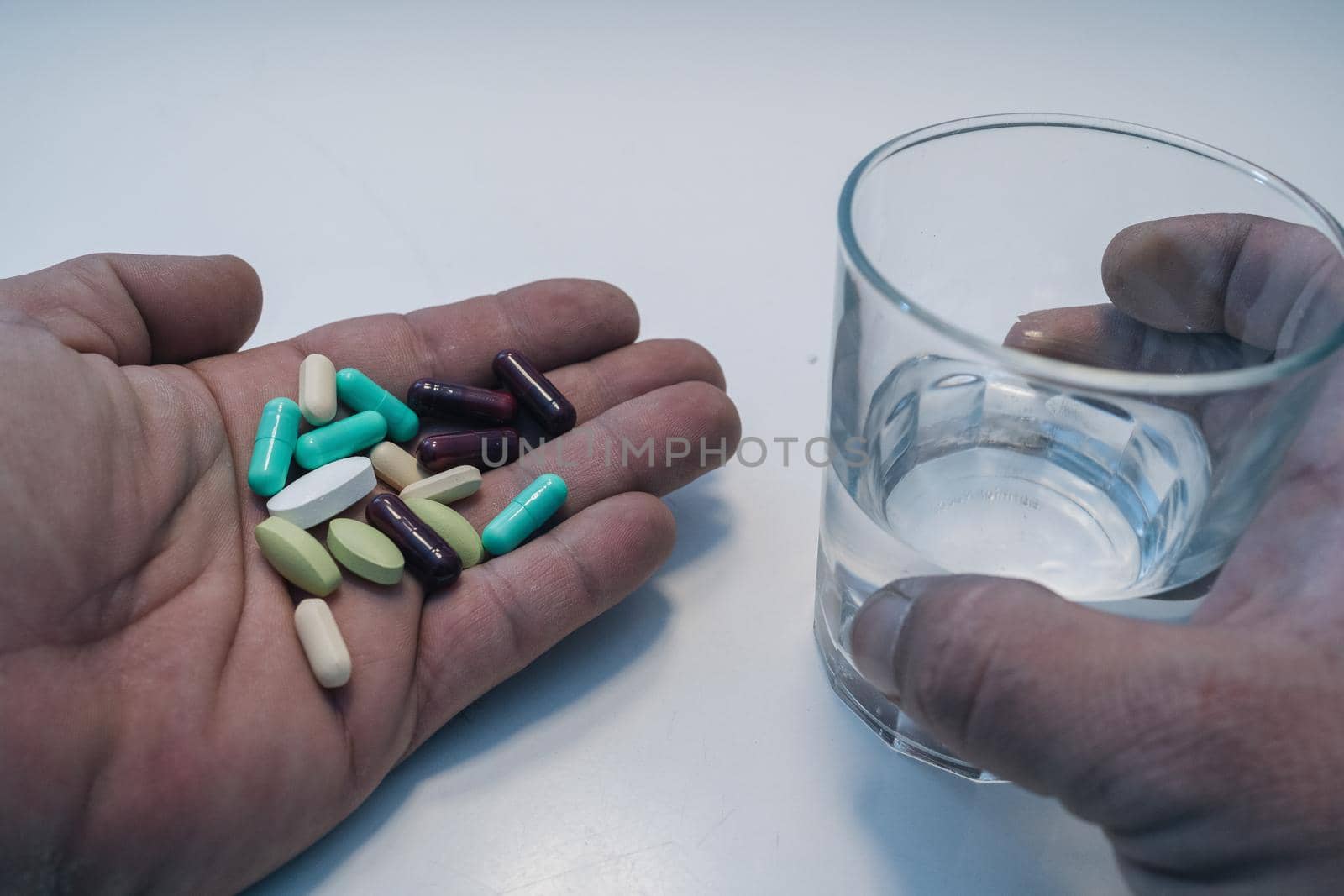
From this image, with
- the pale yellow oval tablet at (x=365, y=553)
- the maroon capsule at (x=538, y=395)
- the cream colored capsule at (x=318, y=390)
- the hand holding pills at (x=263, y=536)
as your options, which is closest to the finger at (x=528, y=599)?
the hand holding pills at (x=263, y=536)

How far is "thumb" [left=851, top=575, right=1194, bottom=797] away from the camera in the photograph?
4.03 ft

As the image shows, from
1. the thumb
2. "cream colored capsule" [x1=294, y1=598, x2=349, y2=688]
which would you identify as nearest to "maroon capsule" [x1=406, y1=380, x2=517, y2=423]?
"cream colored capsule" [x1=294, y1=598, x2=349, y2=688]

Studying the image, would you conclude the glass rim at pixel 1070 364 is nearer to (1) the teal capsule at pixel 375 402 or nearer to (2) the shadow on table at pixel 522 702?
(2) the shadow on table at pixel 522 702

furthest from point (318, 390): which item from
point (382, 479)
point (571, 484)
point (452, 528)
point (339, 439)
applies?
point (571, 484)

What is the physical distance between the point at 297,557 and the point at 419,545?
213 mm

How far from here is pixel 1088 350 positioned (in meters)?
1.98

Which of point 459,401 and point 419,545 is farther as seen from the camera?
point 459,401

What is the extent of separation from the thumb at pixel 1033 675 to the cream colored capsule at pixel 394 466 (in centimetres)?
117

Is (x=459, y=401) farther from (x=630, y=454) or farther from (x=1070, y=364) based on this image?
(x=1070, y=364)

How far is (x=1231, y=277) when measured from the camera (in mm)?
1768

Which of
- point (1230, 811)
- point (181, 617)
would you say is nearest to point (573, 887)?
point (181, 617)

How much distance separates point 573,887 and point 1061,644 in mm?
923

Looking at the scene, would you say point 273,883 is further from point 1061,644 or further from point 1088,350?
point 1088,350

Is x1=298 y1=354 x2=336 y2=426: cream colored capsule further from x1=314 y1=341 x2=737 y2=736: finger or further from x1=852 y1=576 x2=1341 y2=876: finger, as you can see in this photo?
x1=852 y1=576 x2=1341 y2=876: finger
